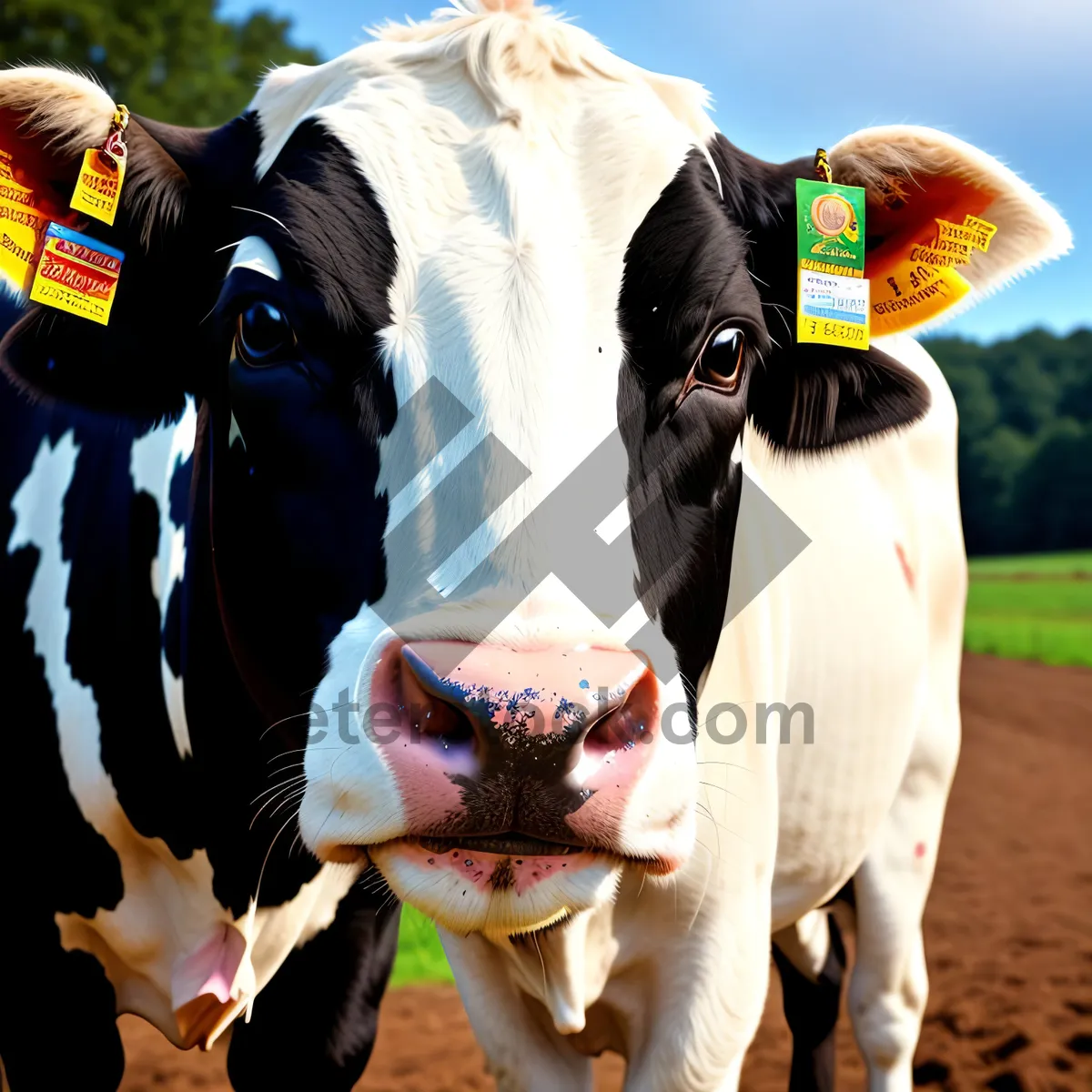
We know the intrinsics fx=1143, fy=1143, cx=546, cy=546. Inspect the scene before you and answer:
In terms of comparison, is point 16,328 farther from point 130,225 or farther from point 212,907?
point 212,907

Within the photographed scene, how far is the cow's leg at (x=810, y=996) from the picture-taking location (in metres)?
4.10

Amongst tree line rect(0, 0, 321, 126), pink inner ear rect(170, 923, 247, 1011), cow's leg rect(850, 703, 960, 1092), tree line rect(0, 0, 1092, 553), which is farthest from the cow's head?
tree line rect(0, 0, 321, 126)

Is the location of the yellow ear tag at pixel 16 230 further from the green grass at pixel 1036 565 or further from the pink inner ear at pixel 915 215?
the green grass at pixel 1036 565

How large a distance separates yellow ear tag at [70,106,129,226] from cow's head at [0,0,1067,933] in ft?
0.13

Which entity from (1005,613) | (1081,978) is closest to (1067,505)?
(1005,613)

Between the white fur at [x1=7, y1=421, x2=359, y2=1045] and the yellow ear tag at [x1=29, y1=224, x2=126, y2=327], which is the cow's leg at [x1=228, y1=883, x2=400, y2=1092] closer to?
the white fur at [x1=7, y1=421, x2=359, y2=1045]

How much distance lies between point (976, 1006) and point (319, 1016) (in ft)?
11.8

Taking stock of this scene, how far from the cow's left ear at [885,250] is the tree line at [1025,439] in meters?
51.4

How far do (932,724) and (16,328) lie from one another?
3.07m

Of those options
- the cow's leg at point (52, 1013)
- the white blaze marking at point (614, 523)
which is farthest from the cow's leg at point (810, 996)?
the white blaze marking at point (614, 523)

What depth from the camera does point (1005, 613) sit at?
33.9 meters

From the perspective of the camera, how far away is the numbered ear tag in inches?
92.4

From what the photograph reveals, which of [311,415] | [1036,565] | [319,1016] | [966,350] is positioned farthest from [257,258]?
[966,350]

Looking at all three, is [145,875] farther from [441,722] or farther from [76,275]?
[441,722]
